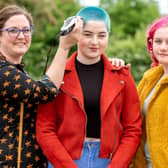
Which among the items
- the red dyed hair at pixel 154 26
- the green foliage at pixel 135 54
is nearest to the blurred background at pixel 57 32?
the green foliage at pixel 135 54

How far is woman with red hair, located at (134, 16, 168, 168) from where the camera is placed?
120 inches

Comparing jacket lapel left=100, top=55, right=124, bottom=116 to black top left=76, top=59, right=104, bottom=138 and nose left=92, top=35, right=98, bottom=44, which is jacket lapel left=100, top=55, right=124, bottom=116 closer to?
black top left=76, top=59, right=104, bottom=138

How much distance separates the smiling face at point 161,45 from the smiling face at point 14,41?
3.45 ft

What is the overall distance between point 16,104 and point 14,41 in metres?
0.52

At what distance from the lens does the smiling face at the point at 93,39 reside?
3.16 m

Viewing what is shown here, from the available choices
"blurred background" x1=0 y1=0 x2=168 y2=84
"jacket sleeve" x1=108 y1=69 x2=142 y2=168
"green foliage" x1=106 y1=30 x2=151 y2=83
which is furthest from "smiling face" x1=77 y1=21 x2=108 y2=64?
"green foliage" x1=106 y1=30 x2=151 y2=83

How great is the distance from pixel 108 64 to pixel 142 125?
0.58 metres

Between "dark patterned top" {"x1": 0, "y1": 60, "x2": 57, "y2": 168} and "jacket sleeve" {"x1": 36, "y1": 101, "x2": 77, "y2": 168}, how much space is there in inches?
3.5

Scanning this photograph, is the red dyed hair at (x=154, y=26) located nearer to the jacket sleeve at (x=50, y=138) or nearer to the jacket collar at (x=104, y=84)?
the jacket collar at (x=104, y=84)

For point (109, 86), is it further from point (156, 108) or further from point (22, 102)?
point (22, 102)

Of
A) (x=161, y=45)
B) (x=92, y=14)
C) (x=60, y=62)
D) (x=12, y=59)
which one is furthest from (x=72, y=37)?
(x=161, y=45)

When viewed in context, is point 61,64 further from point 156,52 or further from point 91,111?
point 156,52

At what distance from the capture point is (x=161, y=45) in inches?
126

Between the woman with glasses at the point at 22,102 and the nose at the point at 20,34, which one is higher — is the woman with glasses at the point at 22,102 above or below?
below
